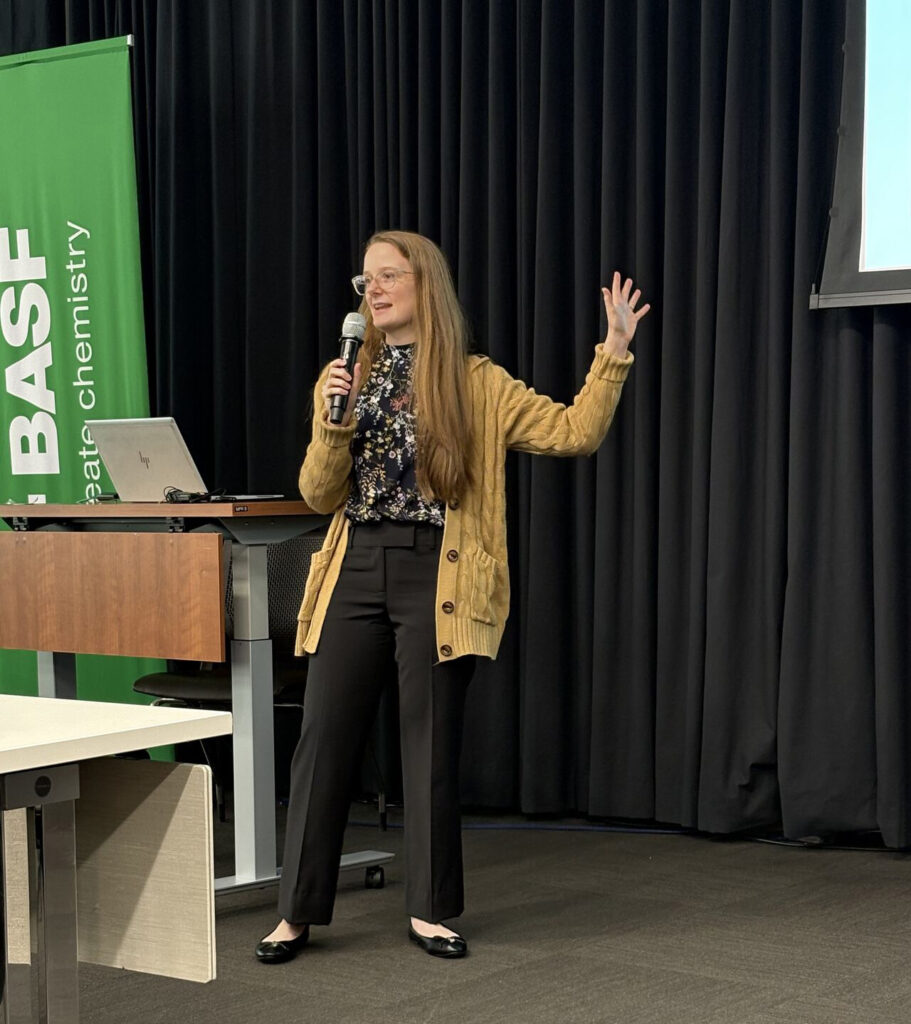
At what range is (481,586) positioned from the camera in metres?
2.99

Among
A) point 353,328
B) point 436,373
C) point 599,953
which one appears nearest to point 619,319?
point 436,373

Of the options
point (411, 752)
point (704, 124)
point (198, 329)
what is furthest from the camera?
point (198, 329)

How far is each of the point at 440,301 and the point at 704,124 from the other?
1.35 m

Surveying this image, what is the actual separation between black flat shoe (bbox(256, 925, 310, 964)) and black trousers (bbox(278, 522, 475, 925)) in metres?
0.05

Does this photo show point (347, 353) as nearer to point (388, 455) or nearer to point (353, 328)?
point (353, 328)

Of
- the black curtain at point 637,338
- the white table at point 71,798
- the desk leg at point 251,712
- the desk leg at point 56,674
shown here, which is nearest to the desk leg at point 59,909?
the white table at point 71,798

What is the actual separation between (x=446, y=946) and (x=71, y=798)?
1483 mm

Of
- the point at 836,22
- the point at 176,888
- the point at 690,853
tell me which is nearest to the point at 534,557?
the point at 690,853

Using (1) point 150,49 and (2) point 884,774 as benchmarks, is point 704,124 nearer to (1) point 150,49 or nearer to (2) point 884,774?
(2) point 884,774

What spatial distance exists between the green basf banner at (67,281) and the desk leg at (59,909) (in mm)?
3126

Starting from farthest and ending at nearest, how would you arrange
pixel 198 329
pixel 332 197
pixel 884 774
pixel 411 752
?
1. pixel 198 329
2. pixel 332 197
3. pixel 884 774
4. pixel 411 752

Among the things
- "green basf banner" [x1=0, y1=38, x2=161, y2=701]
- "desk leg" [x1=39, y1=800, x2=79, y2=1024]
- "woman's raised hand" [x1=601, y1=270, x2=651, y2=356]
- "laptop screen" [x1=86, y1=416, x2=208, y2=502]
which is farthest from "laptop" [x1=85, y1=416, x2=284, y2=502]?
"desk leg" [x1=39, y1=800, x2=79, y2=1024]

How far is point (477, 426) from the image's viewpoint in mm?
3078

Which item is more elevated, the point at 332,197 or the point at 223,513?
the point at 332,197
